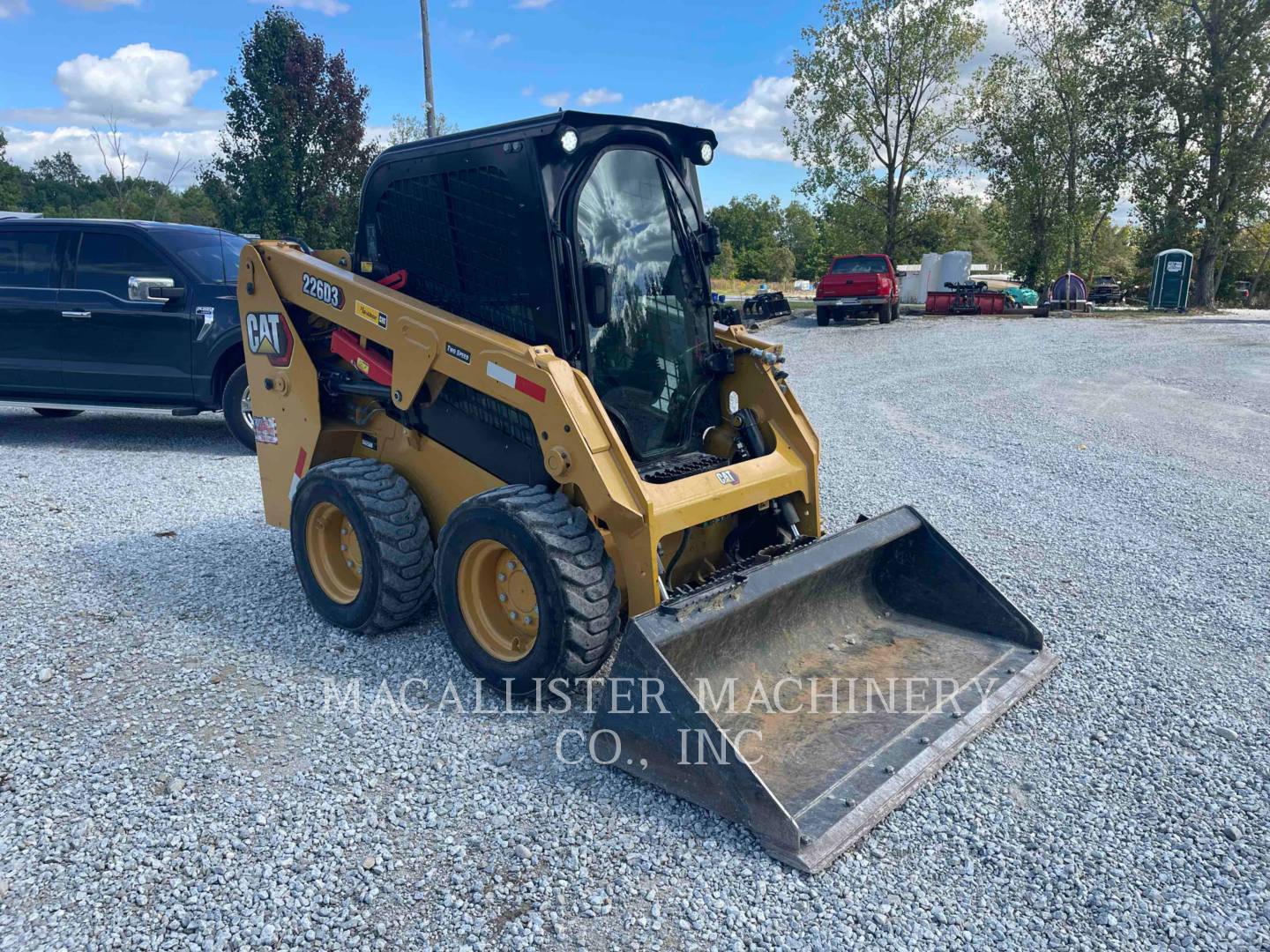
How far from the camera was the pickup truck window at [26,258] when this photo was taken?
8734 millimetres

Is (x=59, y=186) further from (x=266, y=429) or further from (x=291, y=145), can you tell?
(x=266, y=429)

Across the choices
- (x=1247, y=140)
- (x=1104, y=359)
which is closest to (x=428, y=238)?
(x=1104, y=359)

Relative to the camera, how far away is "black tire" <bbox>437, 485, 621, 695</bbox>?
358 centimetres

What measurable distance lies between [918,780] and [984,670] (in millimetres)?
946

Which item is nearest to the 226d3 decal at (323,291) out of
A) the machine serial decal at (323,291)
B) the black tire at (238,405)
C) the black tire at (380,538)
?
the machine serial decal at (323,291)

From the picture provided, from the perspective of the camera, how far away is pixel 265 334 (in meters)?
5.13

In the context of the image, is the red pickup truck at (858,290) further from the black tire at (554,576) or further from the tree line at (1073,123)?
the black tire at (554,576)

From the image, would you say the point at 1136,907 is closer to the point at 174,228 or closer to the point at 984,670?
the point at 984,670

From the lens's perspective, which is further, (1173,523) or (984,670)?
(1173,523)

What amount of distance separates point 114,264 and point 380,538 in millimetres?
6053

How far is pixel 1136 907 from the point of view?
271 cm

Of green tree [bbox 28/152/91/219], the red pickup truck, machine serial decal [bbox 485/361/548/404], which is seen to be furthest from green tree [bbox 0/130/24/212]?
machine serial decal [bbox 485/361/548/404]

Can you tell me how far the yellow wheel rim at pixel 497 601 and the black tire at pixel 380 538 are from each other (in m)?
0.55

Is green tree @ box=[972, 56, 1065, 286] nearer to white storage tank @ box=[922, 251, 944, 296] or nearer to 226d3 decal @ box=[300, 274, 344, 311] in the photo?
white storage tank @ box=[922, 251, 944, 296]
